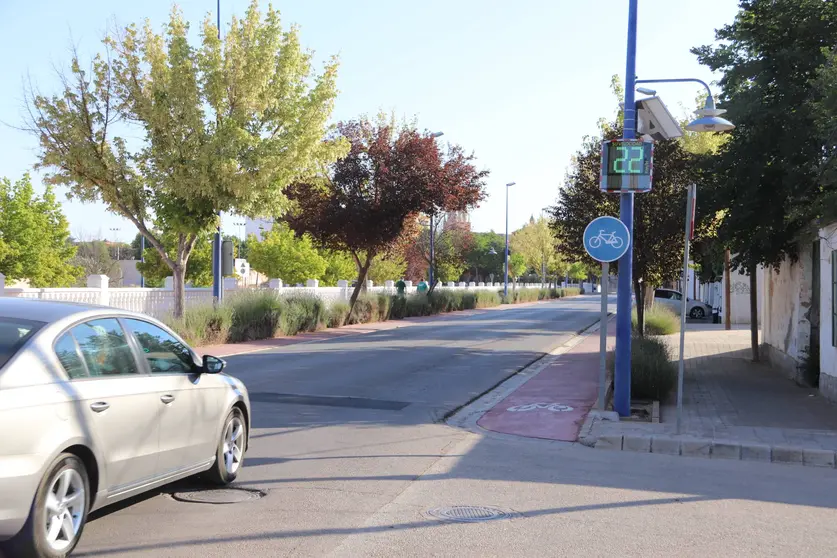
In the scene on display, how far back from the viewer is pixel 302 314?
27.4m

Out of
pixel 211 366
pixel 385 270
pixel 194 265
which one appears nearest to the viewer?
pixel 211 366

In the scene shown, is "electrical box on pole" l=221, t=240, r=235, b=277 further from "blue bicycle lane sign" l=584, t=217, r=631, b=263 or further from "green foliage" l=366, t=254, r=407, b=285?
"green foliage" l=366, t=254, r=407, b=285

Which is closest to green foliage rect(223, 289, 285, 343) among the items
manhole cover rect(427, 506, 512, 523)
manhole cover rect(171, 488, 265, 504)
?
manhole cover rect(171, 488, 265, 504)

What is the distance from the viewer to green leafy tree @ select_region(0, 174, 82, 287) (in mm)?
45625

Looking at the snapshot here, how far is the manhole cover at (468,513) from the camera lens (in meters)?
6.21

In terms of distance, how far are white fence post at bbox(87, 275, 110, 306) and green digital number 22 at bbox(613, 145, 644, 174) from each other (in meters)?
14.5

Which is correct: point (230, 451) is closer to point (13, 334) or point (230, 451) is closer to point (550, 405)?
point (13, 334)

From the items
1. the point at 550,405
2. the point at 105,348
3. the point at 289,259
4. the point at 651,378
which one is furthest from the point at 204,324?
the point at 289,259

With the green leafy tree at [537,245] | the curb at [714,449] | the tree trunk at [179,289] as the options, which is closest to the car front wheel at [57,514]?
the curb at [714,449]

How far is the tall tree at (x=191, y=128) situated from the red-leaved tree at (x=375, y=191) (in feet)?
28.4

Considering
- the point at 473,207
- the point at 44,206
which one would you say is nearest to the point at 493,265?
the point at 44,206

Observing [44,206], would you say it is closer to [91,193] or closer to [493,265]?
[91,193]

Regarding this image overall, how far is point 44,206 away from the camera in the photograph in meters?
48.7

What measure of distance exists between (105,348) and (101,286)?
17716 mm
